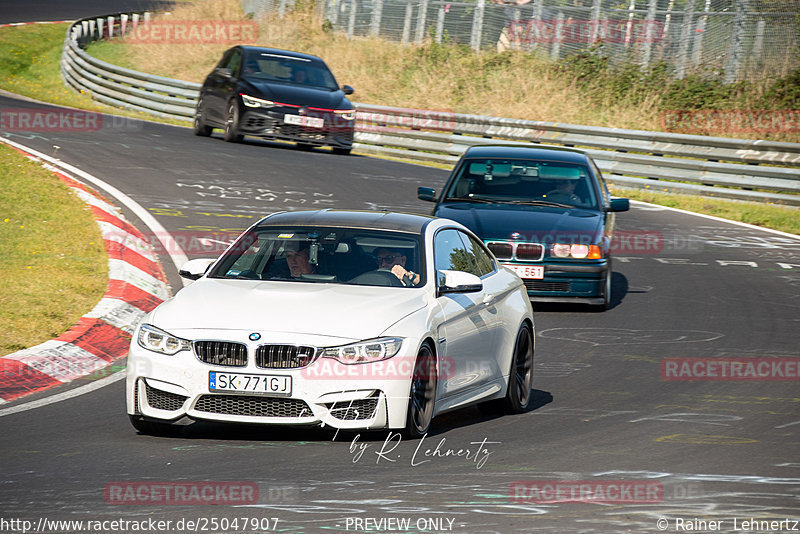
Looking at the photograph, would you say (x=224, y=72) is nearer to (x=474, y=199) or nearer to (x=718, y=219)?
(x=718, y=219)

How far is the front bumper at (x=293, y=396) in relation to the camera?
722 cm

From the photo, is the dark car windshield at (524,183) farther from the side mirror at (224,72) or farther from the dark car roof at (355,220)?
the side mirror at (224,72)

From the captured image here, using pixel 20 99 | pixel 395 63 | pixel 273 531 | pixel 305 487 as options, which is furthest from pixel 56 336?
pixel 395 63

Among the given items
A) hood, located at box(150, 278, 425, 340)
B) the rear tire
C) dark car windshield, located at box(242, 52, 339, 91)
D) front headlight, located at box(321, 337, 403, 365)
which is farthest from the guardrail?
front headlight, located at box(321, 337, 403, 365)

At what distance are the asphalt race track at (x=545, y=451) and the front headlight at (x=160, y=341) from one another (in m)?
0.55

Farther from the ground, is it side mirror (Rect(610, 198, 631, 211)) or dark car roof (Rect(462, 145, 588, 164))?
dark car roof (Rect(462, 145, 588, 164))

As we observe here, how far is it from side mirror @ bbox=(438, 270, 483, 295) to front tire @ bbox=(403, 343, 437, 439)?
1.95ft

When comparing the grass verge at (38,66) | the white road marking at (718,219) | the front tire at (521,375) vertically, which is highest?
the front tire at (521,375)

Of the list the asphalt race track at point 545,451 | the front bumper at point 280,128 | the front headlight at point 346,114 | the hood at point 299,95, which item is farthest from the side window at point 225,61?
the asphalt race track at point 545,451

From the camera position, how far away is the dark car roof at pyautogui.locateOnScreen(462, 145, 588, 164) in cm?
1506

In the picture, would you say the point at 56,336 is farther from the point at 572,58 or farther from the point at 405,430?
the point at 572,58

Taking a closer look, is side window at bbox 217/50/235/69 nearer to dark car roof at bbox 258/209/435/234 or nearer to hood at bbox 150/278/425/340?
dark car roof at bbox 258/209/435/234

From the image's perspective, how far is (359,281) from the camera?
8211 millimetres

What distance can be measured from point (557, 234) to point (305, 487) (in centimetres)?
788
